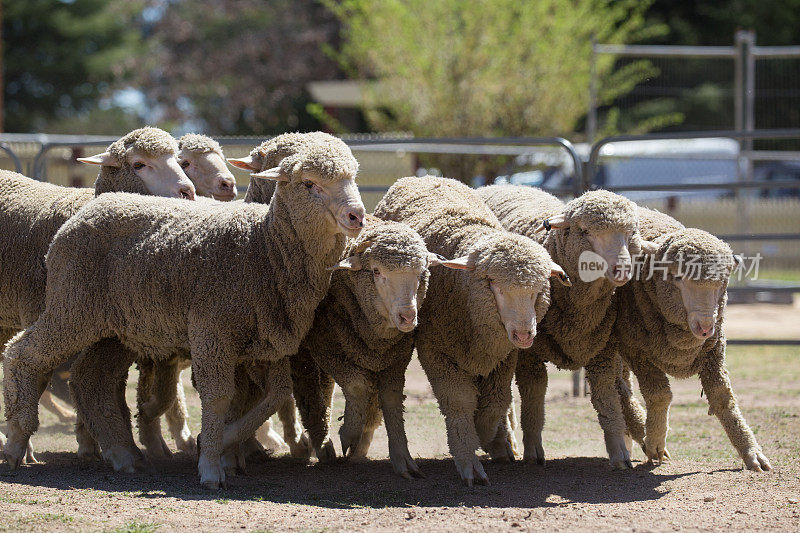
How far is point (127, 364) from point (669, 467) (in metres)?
3.45

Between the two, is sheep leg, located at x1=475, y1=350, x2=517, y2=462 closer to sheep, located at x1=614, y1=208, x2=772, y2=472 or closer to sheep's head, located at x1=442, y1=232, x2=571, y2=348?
sheep's head, located at x1=442, y1=232, x2=571, y2=348

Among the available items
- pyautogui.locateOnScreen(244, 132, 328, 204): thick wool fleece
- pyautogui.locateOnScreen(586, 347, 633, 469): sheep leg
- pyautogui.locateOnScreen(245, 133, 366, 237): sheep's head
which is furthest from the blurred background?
pyautogui.locateOnScreen(245, 133, 366, 237): sheep's head

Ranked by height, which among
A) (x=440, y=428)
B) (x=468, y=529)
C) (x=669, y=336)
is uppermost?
(x=669, y=336)

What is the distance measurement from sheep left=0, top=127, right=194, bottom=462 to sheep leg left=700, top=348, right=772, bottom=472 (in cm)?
343

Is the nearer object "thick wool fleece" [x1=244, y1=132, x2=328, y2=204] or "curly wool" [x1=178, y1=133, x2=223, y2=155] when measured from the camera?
"thick wool fleece" [x1=244, y1=132, x2=328, y2=204]

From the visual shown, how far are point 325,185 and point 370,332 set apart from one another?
36.0 inches

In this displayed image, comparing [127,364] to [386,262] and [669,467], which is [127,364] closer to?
[386,262]

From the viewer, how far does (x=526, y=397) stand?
245 inches

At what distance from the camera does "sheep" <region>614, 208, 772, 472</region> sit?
219 inches

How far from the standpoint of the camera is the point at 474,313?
5555 mm

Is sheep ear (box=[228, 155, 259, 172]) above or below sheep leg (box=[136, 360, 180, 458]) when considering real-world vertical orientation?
above

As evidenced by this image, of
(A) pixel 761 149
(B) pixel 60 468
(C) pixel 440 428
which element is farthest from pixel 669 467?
(A) pixel 761 149

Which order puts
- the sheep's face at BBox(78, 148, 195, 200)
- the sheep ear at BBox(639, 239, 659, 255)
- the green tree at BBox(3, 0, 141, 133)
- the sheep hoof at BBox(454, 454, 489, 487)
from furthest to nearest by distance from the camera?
the green tree at BBox(3, 0, 141, 133)
the sheep's face at BBox(78, 148, 195, 200)
the sheep ear at BBox(639, 239, 659, 255)
the sheep hoof at BBox(454, 454, 489, 487)

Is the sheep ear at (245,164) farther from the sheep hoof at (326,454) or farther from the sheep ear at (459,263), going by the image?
the sheep hoof at (326,454)
